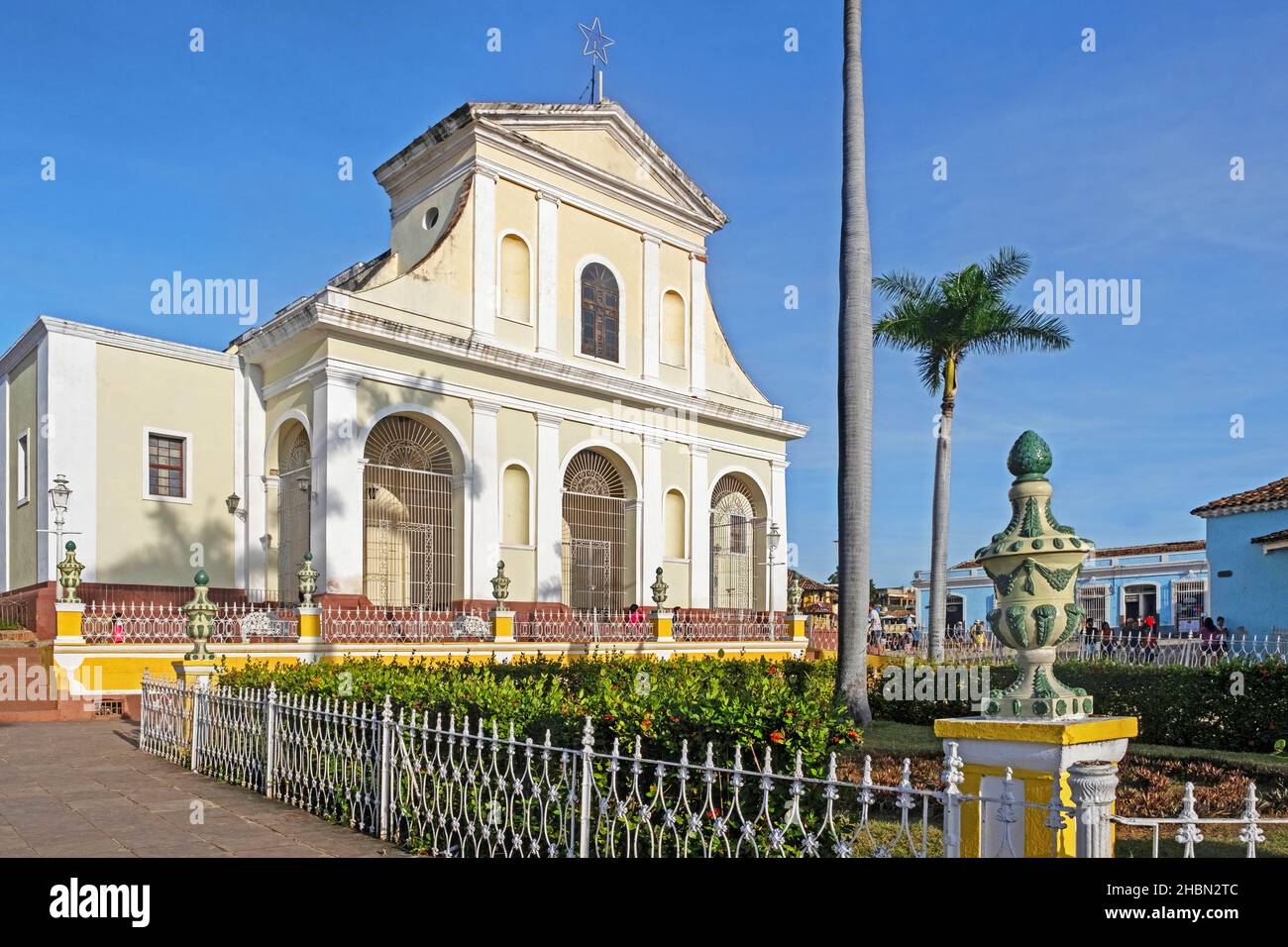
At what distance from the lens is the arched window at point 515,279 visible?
2198 centimetres

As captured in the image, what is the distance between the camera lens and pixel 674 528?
24.9 meters

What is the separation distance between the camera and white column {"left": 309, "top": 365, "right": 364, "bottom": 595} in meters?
18.1

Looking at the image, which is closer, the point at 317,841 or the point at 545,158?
the point at 317,841

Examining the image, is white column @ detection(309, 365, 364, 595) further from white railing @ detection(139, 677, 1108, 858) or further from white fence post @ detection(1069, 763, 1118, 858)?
white fence post @ detection(1069, 763, 1118, 858)

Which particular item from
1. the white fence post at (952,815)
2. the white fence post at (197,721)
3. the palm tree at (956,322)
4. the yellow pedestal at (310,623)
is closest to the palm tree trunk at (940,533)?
the palm tree at (956,322)

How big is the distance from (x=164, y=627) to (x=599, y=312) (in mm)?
12552

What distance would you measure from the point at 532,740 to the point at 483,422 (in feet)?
51.2

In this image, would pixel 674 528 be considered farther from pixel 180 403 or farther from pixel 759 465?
pixel 180 403

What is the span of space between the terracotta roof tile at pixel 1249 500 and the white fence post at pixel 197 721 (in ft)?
73.8

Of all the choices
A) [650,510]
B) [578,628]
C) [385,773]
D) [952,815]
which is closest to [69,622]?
[578,628]

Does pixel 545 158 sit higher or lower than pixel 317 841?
higher

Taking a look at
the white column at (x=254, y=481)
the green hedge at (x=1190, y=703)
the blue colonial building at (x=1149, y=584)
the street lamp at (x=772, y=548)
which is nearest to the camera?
the green hedge at (x=1190, y=703)

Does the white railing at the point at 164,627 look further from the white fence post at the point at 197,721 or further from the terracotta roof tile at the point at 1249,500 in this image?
the terracotta roof tile at the point at 1249,500
